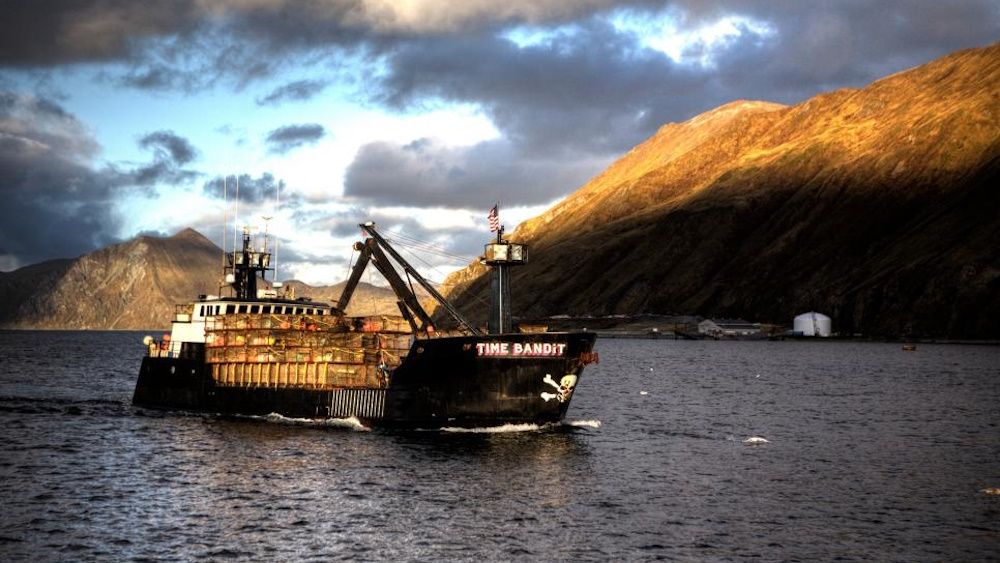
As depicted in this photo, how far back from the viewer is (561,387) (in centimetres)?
5878

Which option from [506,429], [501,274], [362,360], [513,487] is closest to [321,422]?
[362,360]

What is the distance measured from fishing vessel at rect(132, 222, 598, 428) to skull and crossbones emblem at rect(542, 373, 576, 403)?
0.29 feet

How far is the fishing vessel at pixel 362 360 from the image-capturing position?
57.3m

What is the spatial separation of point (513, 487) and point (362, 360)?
22.0 m

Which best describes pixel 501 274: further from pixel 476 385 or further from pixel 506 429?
pixel 506 429

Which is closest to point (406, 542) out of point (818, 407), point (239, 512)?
point (239, 512)

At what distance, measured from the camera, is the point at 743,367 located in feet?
469

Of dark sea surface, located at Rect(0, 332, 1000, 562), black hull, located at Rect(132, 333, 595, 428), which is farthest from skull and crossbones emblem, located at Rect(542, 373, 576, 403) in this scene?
dark sea surface, located at Rect(0, 332, 1000, 562)

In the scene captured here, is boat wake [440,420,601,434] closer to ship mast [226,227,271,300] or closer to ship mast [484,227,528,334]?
ship mast [484,227,528,334]

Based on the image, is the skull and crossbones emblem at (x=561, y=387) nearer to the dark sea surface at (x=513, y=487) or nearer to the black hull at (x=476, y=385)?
the black hull at (x=476, y=385)

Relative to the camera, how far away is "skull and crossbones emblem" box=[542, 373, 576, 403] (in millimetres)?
58281

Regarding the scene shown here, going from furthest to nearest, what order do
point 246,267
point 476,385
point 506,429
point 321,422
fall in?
point 246,267 → point 321,422 → point 506,429 → point 476,385

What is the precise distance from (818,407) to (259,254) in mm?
49828

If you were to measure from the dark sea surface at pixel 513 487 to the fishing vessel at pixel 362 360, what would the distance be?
1.85 metres
